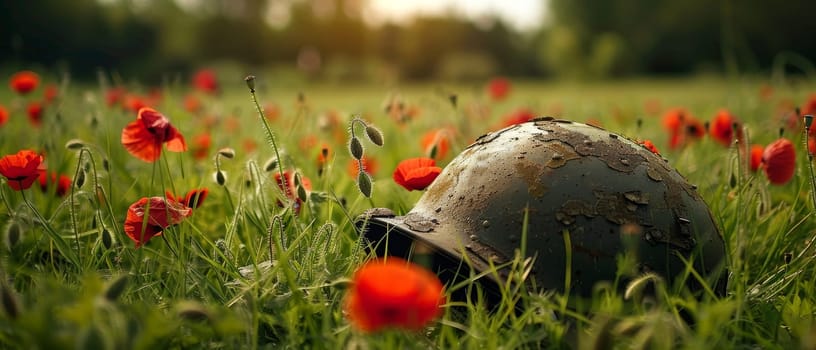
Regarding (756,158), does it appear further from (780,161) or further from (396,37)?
(396,37)

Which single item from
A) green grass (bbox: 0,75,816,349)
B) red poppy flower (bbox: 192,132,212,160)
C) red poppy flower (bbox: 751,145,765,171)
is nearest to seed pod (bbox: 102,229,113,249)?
green grass (bbox: 0,75,816,349)

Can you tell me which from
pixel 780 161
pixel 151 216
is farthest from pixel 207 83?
pixel 780 161

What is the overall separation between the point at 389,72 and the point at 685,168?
217cm

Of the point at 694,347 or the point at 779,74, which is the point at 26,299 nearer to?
the point at 694,347

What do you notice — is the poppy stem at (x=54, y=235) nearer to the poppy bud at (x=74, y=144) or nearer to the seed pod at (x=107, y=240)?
the seed pod at (x=107, y=240)

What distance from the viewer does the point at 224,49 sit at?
40.9m

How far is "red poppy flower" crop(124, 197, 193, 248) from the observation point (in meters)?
1.73

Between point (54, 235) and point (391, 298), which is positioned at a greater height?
point (391, 298)

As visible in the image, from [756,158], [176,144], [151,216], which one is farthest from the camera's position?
[756,158]

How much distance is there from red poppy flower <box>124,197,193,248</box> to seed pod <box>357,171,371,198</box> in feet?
1.53

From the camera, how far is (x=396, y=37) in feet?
175

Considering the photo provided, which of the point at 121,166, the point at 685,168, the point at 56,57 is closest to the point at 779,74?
the point at 685,168

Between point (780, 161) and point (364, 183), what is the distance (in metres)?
1.39

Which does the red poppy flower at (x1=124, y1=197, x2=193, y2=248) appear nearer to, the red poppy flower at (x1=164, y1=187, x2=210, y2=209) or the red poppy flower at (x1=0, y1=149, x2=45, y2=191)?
the red poppy flower at (x1=164, y1=187, x2=210, y2=209)
